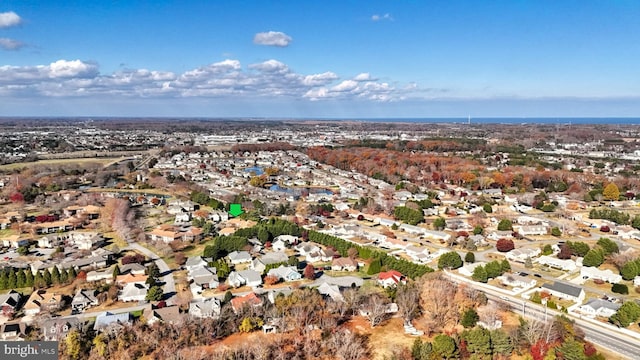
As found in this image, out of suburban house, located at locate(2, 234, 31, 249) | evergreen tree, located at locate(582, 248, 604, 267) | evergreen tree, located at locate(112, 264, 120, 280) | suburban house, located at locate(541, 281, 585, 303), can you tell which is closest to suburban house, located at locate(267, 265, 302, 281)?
evergreen tree, located at locate(112, 264, 120, 280)

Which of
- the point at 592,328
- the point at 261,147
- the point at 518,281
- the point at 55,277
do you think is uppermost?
the point at 261,147

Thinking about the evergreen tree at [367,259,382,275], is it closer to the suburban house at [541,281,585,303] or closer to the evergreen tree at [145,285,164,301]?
the suburban house at [541,281,585,303]

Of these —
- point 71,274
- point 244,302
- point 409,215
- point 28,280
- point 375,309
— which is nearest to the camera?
point 375,309

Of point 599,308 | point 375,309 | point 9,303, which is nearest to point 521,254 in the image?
point 599,308

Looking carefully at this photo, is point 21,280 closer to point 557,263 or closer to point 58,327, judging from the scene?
point 58,327

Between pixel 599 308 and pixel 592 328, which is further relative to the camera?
pixel 599 308

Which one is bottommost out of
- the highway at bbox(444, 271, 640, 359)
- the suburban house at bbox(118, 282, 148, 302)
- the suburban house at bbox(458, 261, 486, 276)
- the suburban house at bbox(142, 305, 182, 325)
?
the highway at bbox(444, 271, 640, 359)

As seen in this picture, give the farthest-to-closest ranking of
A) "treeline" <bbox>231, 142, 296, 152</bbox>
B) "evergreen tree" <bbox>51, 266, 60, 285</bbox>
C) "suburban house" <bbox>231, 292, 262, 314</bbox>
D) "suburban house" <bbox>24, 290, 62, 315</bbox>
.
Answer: "treeline" <bbox>231, 142, 296, 152</bbox> → "evergreen tree" <bbox>51, 266, 60, 285</bbox> → "suburban house" <bbox>24, 290, 62, 315</bbox> → "suburban house" <bbox>231, 292, 262, 314</bbox>
